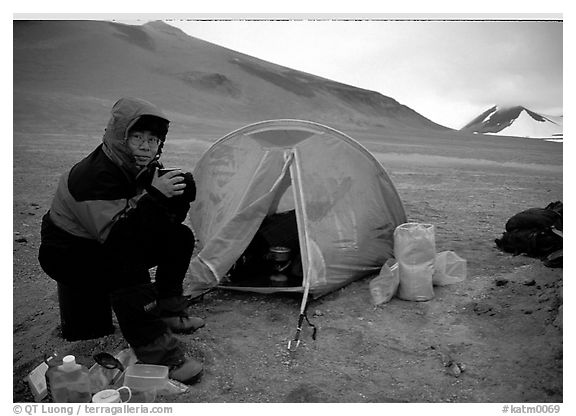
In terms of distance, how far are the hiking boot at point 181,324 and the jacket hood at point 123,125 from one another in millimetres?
970

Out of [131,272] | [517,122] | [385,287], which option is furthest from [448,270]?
[131,272]

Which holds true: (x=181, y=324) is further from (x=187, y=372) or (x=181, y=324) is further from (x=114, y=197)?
(x=114, y=197)

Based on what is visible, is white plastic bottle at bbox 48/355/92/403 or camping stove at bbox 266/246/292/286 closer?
white plastic bottle at bbox 48/355/92/403

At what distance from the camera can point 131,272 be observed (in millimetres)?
2303

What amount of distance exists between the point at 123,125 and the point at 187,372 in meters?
1.21

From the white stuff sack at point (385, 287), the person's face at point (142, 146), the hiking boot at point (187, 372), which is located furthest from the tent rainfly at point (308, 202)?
the person's face at point (142, 146)

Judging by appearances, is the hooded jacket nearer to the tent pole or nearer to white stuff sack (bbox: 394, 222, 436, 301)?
the tent pole

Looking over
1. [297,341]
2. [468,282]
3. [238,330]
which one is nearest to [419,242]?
[468,282]

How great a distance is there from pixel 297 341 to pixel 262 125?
1581 millimetres

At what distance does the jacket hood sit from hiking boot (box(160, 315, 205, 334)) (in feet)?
3.18

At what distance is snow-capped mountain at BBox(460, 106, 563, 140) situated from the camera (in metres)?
3.39

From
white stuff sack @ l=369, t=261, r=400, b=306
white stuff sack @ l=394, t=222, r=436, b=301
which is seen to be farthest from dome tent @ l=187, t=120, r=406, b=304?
white stuff sack @ l=394, t=222, r=436, b=301
